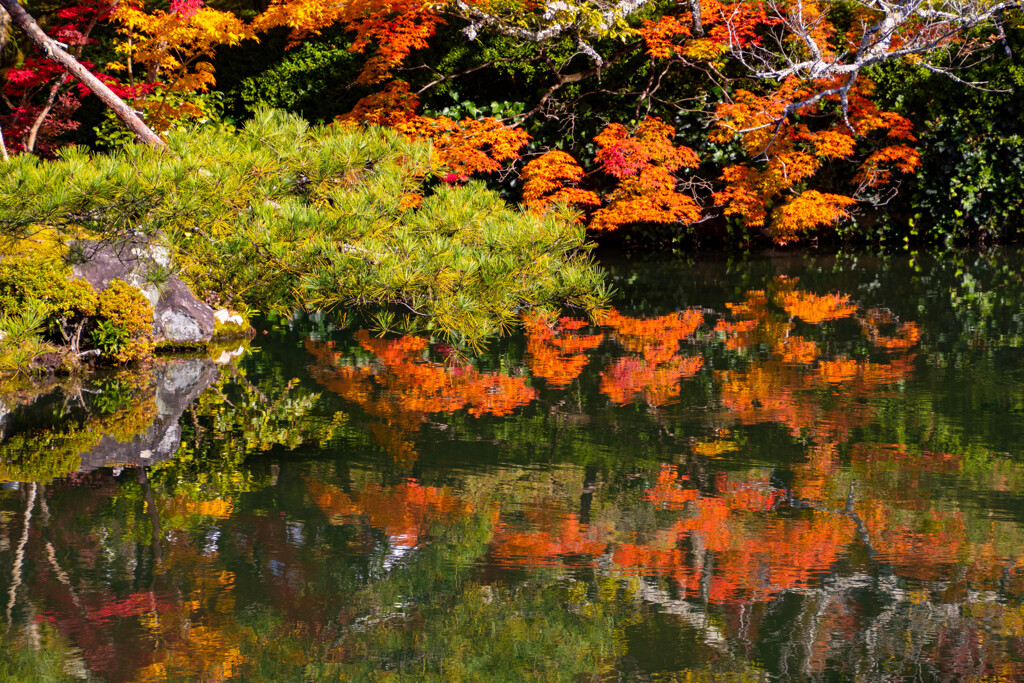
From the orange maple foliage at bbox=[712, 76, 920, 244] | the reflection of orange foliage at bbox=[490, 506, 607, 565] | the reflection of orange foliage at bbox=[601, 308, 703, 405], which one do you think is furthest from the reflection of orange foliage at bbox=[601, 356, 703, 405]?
the orange maple foliage at bbox=[712, 76, 920, 244]

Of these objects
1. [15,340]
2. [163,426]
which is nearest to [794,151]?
[163,426]

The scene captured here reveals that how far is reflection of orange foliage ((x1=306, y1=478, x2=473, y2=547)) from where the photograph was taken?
11.6 feet

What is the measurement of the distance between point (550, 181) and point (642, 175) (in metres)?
1.09

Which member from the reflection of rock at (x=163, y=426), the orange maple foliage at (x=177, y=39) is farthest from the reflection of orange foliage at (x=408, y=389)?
the orange maple foliage at (x=177, y=39)

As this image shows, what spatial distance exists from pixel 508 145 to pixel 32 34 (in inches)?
200

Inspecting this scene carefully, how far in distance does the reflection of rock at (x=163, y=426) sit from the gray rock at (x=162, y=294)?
0.50 metres

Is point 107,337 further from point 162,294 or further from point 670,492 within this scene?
point 670,492

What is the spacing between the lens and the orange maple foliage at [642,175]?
1123 cm

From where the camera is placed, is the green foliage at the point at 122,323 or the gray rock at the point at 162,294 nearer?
the green foliage at the point at 122,323

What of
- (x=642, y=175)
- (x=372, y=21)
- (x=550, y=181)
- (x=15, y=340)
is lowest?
(x=15, y=340)

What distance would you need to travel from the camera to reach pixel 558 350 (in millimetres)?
6938

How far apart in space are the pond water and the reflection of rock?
3cm

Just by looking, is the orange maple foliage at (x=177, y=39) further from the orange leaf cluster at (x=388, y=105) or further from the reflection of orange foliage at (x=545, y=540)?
the reflection of orange foliage at (x=545, y=540)

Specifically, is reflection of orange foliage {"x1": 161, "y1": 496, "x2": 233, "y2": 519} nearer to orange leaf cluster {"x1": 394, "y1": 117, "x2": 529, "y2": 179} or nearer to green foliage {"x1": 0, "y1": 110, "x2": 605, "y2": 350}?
green foliage {"x1": 0, "y1": 110, "x2": 605, "y2": 350}
